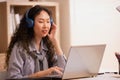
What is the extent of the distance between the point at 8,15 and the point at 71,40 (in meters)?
0.85

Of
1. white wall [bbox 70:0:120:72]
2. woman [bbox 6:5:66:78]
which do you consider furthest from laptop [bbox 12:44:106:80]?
white wall [bbox 70:0:120:72]

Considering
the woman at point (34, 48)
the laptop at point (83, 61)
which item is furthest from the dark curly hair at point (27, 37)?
the laptop at point (83, 61)

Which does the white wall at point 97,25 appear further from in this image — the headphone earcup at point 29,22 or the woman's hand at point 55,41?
the headphone earcup at point 29,22

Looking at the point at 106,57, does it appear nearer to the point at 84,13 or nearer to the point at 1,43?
the point at 84,13

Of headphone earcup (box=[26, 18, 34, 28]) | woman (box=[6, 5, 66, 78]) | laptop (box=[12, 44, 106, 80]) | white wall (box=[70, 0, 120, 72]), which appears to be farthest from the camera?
white wall (box=[70, 0, 120, 72])

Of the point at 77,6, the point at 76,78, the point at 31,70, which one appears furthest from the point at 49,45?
the point at 77,6

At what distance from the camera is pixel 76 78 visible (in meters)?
1.66

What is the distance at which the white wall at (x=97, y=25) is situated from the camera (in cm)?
338

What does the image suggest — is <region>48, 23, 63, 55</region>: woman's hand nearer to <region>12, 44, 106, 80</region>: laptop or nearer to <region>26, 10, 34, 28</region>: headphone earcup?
<region>26, 10, 34, 28</region>: headphone earcup

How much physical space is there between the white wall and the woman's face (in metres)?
1.24

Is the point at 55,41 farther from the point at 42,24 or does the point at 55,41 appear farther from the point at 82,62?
the point at 82,62

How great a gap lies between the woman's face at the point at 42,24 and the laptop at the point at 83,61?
0.50 meters

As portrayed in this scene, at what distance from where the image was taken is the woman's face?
6.85 ft

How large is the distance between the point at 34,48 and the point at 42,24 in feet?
0.65
